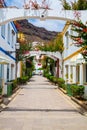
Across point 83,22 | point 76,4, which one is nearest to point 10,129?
point 83,22

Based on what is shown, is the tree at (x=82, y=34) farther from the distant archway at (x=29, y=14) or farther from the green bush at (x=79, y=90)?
the green bush at (x=79, y=90)

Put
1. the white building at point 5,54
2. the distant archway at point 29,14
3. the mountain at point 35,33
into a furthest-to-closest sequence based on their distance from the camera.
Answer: the mountain at point 35,33, the white building at point 5,54, the distant archway at point 29,14

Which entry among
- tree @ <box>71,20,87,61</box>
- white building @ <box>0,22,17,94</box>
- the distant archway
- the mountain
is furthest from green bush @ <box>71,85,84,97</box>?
the mountain

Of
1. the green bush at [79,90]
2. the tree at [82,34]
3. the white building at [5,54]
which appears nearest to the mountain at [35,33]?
the white building at [5,54]

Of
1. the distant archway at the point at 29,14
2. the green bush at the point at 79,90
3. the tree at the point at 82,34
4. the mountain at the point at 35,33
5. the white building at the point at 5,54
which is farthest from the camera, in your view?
the mountain at the point at 35,33

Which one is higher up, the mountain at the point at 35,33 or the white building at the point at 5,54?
the mountain at the point at 35,33

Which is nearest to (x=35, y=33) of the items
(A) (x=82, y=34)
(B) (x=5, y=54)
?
(B) (x=5, y=54)

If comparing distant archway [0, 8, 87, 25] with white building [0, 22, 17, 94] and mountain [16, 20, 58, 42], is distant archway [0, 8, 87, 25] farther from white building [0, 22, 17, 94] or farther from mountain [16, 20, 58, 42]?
mountain [16, 20, 58, 42]

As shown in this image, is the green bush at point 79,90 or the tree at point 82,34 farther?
the green bush at point 79,90

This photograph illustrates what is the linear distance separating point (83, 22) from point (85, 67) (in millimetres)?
8418

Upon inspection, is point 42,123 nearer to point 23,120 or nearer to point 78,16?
point 23,120

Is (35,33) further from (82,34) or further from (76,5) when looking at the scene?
(82,34)

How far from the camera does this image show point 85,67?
24.2 meters

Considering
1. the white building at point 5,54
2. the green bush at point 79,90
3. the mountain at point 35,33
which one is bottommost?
the green bush at point 79,90
